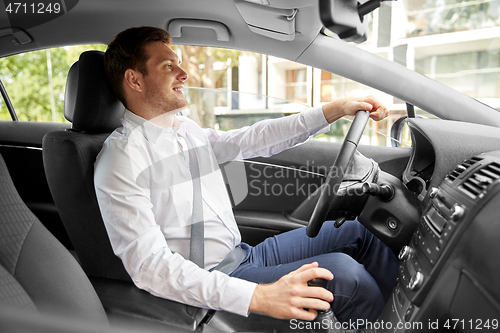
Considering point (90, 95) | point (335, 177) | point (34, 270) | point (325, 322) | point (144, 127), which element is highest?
point (90, 95)

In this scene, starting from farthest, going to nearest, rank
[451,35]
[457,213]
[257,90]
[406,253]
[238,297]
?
1. [257,90]
2. [451,35]
3. [406,253]
4. [238,297]
5. [457,213]

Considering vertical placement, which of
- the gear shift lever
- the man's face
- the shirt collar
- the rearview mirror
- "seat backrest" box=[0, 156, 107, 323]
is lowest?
the gear shift lever

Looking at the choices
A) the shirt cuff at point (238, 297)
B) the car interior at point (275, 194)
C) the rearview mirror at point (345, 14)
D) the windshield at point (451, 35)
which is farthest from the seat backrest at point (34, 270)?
the windshield at point (451, 35)

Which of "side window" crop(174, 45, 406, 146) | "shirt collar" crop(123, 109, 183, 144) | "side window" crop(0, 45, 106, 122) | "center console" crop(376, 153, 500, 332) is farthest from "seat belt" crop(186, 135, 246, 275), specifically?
"side window" crop(0, 45, 106, 122)

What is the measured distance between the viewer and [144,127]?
132 centimetres

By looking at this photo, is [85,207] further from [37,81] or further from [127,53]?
[37,81]

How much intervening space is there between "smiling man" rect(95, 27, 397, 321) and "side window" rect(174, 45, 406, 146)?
0.10m

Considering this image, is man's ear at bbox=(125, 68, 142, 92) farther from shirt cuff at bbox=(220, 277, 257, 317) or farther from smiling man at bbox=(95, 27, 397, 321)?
shirt cuff at bbox=(220, 277, 257, 317)

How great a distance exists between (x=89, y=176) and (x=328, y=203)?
693 millimetres

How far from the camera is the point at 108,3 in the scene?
1.42 m

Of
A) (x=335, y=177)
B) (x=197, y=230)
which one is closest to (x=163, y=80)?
(x=197, y=230)

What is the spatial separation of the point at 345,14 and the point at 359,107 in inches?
26.1

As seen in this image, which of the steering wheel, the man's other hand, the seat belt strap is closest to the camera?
the man's other hand

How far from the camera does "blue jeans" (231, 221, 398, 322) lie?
1088mm
